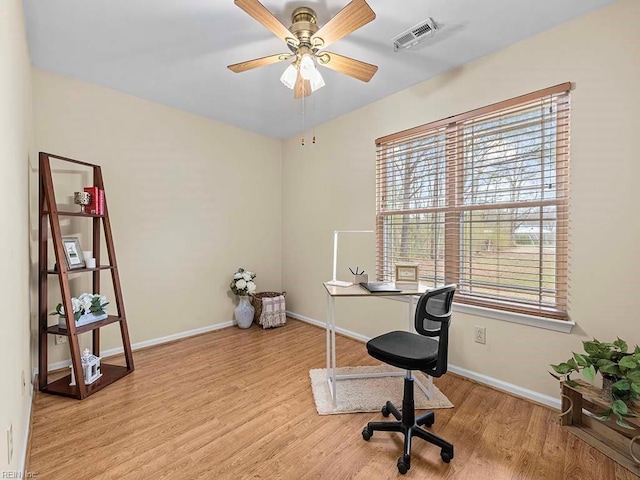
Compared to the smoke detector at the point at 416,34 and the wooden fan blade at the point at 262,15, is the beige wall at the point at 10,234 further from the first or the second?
the smoke detector at the point at 416,34

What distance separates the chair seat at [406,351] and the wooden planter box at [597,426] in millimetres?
907

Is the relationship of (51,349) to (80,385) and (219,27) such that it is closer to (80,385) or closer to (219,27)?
(80,385)

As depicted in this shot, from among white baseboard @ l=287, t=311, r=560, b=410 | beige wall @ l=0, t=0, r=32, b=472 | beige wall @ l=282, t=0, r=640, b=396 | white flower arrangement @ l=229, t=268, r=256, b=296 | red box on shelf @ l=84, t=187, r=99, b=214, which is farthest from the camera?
white flower arrangement @ l=229, t=268, r=256, b=296

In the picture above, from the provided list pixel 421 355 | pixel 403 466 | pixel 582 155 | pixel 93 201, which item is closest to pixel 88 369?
pixel 93 201

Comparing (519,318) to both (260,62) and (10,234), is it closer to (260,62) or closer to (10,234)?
(260,62)

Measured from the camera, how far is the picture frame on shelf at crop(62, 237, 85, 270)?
242cm

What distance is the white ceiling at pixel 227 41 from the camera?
1.87 metres

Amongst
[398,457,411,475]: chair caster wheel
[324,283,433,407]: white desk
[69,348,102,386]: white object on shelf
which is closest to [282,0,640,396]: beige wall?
Result: [324,283,433,407]: white desk

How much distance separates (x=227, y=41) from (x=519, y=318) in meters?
2.94

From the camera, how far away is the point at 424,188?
2869 millimetres

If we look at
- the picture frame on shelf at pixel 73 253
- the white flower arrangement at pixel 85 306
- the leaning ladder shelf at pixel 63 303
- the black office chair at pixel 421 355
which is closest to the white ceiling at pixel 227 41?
the leaning ladder shelf at pixel 63 303

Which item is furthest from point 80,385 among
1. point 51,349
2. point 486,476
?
point 486,476

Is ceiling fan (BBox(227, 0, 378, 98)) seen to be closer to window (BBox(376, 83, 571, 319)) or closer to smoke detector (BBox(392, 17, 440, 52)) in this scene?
smoke detector (BBox(392, 17, 440, 52))

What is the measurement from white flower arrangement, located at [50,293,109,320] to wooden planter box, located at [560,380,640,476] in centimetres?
343
